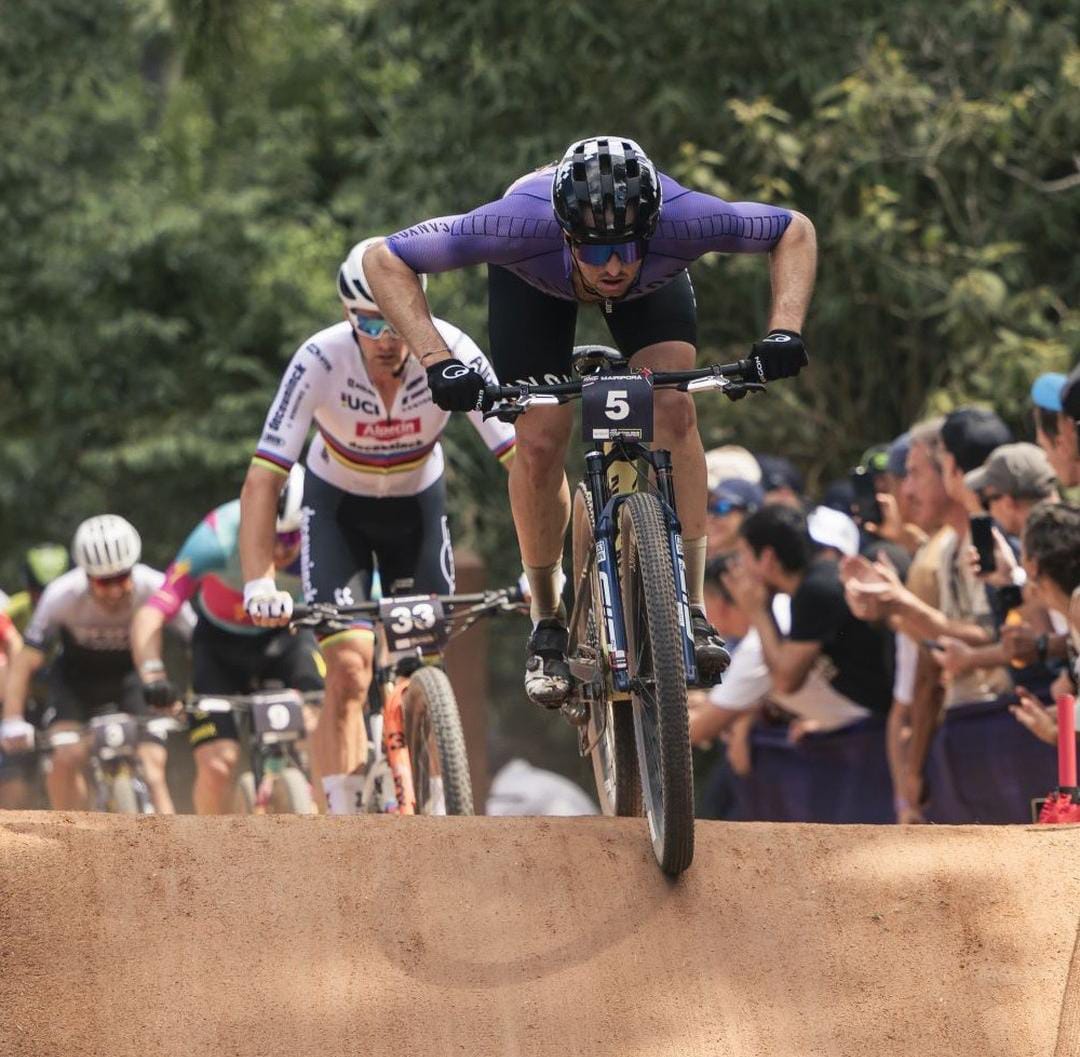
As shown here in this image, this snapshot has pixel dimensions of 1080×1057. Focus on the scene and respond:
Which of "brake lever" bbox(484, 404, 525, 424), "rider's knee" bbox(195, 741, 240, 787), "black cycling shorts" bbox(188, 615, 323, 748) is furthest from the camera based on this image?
"black cycling shorts" bbox(188, 615, 323, 748)

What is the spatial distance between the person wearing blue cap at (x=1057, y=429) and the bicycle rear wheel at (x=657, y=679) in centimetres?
240

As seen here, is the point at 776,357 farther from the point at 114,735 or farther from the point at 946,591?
the point at 114,735

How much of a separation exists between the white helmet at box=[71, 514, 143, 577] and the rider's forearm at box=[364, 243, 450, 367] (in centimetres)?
537

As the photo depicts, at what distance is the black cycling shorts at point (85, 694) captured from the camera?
11883 mm

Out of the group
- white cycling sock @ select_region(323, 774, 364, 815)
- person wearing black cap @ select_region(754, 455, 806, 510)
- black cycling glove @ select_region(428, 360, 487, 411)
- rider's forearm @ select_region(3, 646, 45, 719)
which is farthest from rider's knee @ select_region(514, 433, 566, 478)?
rider's forearm @ select_region(3, 646, 45, 719)

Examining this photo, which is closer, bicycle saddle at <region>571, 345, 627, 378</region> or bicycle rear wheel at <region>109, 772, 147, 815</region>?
bicycle saddle at <region>571, 345, 627, 378</region>

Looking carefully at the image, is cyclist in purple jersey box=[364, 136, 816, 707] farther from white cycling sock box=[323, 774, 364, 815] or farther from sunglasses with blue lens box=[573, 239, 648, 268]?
white cycling sock box=[323, 774, 364, 815]

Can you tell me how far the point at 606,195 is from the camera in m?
5.57

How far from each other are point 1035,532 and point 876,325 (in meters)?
7.12

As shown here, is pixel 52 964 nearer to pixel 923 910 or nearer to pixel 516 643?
pixel 923 910

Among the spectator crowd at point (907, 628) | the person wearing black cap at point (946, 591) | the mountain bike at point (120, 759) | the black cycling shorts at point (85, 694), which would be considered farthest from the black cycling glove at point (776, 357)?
the black cycling shorts at point (85, 694)

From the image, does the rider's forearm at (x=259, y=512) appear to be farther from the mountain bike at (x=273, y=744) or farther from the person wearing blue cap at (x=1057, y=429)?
the person wearing blue cap at (x=1057, y=429)

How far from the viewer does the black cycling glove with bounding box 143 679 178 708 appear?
892 centimetres

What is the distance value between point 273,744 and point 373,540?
1.78 m
